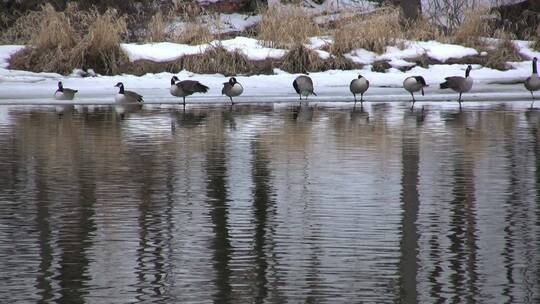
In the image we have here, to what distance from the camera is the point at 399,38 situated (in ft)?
96.7

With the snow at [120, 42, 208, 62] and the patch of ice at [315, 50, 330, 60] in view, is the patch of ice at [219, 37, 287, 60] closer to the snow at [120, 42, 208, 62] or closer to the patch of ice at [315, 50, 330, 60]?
the snow at [120, 42, 208, 62]

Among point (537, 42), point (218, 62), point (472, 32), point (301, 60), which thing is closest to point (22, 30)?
point (218, 62)

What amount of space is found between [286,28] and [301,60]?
1.51m

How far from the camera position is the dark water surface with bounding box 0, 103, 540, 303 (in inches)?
242

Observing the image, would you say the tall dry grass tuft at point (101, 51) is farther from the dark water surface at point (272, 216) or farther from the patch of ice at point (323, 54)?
the dark water surface at point (272, 216)

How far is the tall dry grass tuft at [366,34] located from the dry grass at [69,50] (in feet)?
17.8

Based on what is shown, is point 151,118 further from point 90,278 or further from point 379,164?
point 90,278

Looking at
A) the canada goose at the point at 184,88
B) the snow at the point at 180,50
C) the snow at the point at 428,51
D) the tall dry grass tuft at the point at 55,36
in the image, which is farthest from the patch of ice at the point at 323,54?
the canada goose at the point at 184,88

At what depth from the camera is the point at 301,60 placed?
27.6m

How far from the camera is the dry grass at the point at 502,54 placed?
93.9 feet

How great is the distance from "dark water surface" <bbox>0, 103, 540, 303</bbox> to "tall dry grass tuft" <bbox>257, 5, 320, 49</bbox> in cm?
1360

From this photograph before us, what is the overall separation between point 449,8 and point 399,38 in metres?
6.40

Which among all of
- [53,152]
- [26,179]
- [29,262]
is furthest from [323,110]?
[29,262]

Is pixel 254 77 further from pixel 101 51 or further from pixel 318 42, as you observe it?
pixel 101 51
